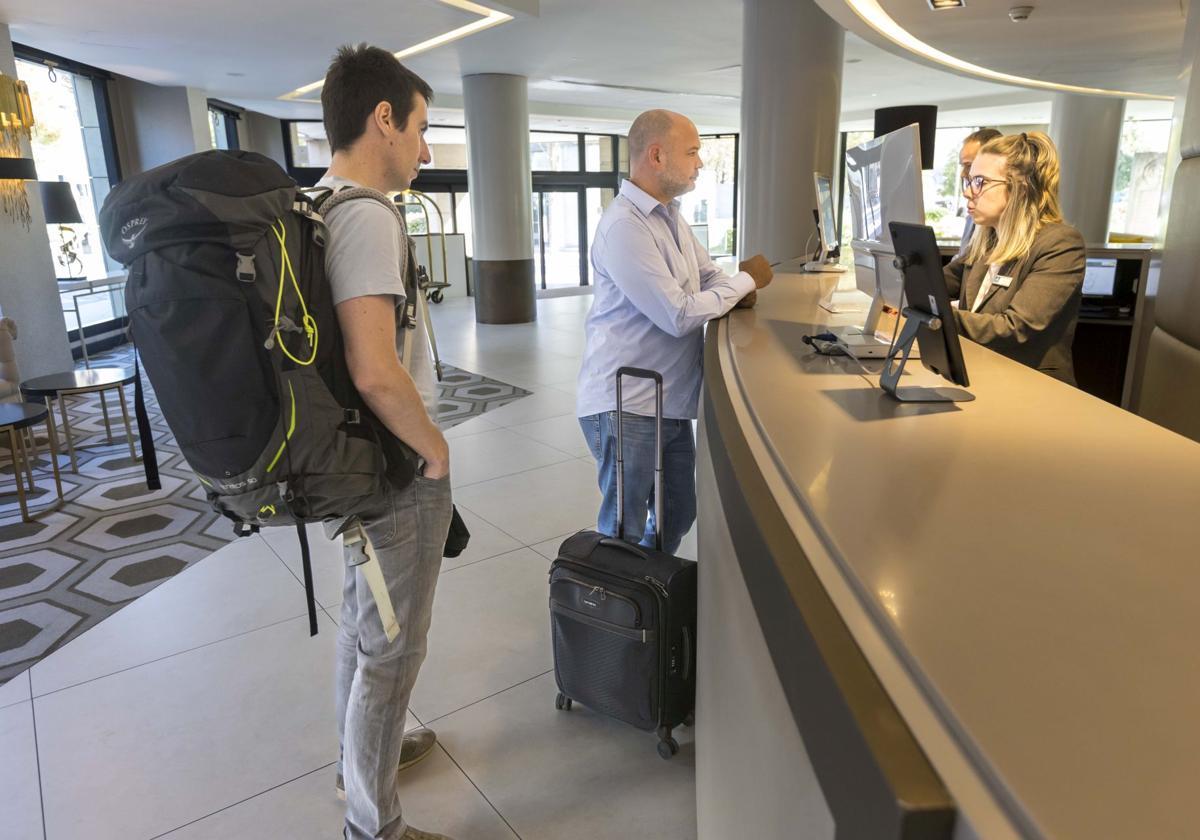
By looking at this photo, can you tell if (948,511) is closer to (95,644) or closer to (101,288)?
(95,644)

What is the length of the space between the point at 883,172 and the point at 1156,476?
121cm

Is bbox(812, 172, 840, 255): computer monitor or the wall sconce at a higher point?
the wall sconce

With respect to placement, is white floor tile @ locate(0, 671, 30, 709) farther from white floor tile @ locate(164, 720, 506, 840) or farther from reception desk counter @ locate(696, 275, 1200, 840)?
reception desk counter @ locate(696, 275, 1200, 840)

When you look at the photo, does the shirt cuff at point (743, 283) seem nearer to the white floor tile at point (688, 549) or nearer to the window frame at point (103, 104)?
the white floor tile at point (688, 549)

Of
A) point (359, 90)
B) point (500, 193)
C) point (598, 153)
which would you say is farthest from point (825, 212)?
point (598, 153)

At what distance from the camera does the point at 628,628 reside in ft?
6.81

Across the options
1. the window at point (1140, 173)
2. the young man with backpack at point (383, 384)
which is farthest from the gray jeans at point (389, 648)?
the window at point (1140, 173)

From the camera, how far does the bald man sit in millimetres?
2260

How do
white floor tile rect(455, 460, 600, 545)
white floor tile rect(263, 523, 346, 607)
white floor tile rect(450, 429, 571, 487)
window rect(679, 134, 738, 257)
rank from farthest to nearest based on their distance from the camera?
window rect(679, 134, 738, 257) → white floor tile rect(450, 429, 571, 487) → white floor tile rect(455, 460, 600, 545) → white floor tile rect(263, 523, 346, 607)

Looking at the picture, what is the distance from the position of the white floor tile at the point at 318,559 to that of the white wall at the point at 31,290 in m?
4.21

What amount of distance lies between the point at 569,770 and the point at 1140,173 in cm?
1884

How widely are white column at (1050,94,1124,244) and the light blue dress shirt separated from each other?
11226 mm

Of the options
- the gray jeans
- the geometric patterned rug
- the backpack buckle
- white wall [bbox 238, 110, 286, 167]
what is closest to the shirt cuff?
the gray jeans

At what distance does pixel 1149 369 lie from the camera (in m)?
3.27
